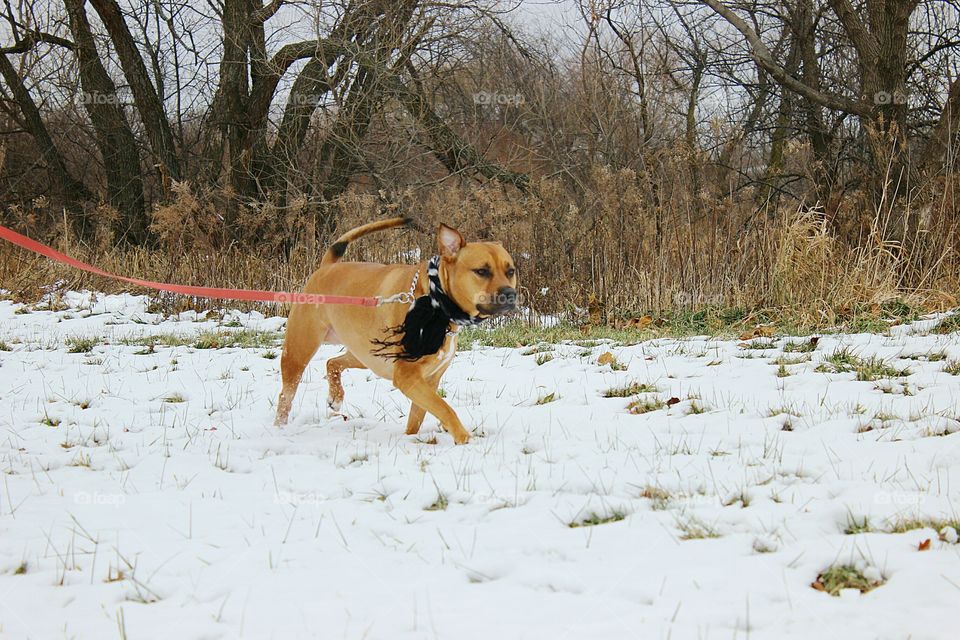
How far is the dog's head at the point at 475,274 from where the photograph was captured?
356cm

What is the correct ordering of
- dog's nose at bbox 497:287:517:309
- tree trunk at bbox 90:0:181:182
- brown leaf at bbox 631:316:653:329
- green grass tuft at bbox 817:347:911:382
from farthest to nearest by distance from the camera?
tree trunk at bbox 90:0:181:182 → brown leaf at bbox 631:316:653:329 → green grass tuft at bbox 817:347:911:382 → dog's nose at bbox 497:287:517:309

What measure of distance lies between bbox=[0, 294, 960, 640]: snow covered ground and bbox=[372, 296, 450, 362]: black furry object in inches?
18.4

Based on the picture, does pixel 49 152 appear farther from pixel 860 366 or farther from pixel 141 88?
pixel 860 366

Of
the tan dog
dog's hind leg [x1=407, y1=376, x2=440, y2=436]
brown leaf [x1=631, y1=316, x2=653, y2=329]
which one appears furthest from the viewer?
brown leaf [x1=631, y1=316, x2=653, y2=329]

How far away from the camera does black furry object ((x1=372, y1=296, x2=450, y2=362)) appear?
367 cm

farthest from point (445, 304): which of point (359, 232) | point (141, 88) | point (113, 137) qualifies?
point (113, 137)

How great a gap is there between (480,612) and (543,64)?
42.0ft

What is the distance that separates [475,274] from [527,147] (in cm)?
1032

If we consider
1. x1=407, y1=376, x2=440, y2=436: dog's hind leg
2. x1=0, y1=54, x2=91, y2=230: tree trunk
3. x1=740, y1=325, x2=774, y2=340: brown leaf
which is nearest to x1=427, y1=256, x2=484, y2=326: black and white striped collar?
x1=407, y1=376, x2=440, y2=436: dog's hind leg

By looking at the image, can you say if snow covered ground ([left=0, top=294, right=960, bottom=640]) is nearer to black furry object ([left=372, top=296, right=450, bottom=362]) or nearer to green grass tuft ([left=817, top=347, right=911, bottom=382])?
green grass tuft ([left=817, top=347, right=911, bottom=382])

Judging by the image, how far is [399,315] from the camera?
3.84m

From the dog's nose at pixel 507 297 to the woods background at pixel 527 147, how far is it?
4124 mm

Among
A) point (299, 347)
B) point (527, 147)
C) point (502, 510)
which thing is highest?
point (527, 147)

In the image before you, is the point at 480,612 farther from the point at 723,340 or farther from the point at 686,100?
the point at 686,100
